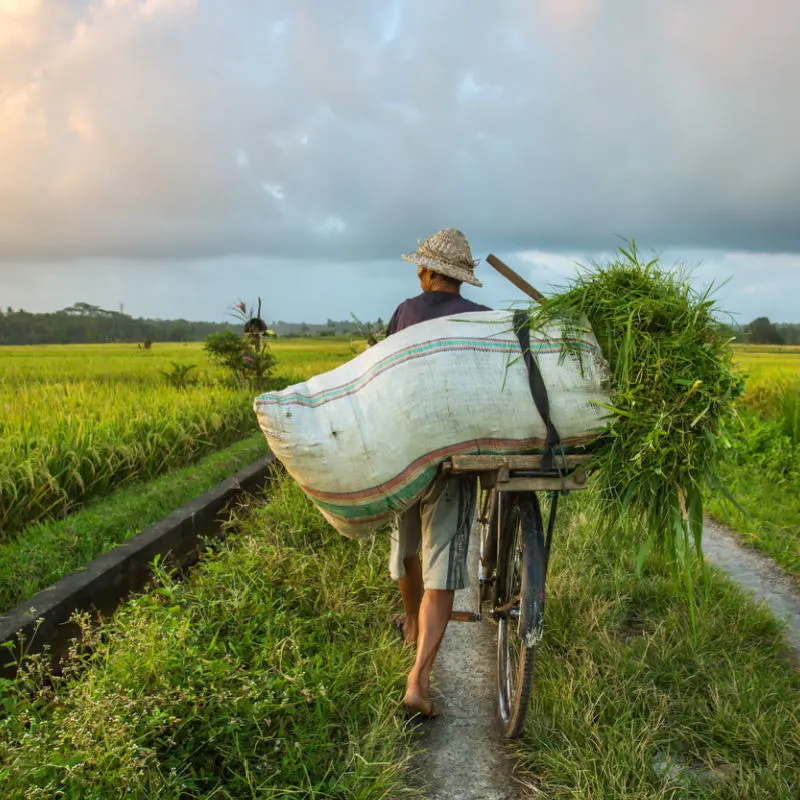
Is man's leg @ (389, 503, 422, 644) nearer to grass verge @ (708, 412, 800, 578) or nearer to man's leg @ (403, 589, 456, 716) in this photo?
man's leg @ (403, 589, 456, 716)

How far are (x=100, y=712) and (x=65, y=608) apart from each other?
4.06 ft

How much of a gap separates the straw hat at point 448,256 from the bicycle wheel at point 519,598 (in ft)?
3.17

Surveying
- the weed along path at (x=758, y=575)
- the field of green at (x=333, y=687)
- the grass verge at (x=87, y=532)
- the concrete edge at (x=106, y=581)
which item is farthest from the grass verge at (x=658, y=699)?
the grass verge at (x=87, y=532)

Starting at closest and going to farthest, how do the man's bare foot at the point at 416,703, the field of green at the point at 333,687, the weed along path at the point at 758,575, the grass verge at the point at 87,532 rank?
1. the field of green at the point at 333,687
2. the man's bare foot at the point at 416,703
3. the grass verge at the point at 87,532
4. the weed along path at the point at 758,575

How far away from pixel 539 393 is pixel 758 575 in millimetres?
3300

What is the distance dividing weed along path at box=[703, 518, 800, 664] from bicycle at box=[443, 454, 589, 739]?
156cm

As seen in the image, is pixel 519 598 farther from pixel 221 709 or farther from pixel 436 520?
pixel 221 709

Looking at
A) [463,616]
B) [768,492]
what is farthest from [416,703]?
[768,492]

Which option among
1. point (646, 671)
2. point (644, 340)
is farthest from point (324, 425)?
point (646, 671)

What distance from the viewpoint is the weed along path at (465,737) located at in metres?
2.55

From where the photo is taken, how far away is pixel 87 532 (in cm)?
427

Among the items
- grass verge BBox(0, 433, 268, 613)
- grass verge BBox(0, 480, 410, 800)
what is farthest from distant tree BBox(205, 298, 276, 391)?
grass verge BBox(0, 480, 410, 800)

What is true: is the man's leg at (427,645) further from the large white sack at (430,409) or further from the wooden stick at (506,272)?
the wooden stick at (506,272)

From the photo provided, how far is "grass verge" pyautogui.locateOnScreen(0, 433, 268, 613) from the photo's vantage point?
3.60 m
